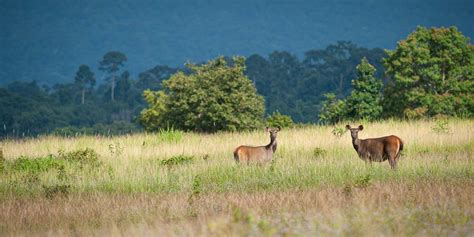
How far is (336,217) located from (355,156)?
995cm

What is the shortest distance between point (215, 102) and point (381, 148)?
2191cm

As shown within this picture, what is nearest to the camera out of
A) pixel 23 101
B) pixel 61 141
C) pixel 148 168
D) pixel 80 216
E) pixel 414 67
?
pixel 80 216

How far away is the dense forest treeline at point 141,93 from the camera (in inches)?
4791

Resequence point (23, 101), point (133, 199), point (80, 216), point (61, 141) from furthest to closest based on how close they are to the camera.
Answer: point (23, 101), point (61, 141), point (133, 199), point (80, 216)

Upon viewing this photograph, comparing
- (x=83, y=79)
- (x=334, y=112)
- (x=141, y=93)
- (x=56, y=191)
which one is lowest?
(x=56, y=191)

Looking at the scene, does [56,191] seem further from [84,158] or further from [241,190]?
[84,158]

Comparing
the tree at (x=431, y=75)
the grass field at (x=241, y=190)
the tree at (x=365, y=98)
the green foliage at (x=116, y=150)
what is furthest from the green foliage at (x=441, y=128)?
the tree at (x=365, y=98)

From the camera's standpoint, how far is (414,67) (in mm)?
43062

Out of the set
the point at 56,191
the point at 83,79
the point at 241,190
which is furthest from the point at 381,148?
the point at 83,79

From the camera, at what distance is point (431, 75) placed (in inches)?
1649

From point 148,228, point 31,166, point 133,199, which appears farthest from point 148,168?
point 148,228

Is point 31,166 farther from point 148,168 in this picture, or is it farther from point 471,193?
point 471,193

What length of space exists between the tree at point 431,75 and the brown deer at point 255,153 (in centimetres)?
2345

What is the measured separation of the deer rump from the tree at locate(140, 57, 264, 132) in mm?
20255
